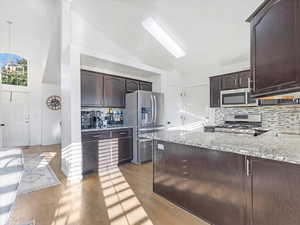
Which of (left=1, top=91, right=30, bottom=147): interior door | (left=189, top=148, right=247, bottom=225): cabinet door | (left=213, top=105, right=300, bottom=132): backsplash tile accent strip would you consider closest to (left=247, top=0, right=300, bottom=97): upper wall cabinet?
(left=189, top=148, right=247, bottom=225): cabinet door

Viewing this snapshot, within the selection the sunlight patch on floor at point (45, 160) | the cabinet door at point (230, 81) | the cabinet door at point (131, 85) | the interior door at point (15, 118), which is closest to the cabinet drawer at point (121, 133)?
the cabinet door at point (131, 85)

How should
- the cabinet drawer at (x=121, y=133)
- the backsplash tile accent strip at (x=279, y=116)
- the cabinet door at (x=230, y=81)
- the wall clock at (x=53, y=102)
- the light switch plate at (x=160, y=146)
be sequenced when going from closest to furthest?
1. the light switch plate at (x=160, y=146)
2. the backsplash tile accent strip at (x=279, y=116)
3. the cabinet drawer at (x=121, y=133)
4. the cabinet door at (x=230, y=81)
5. the wall clock at (x=53, y=102)

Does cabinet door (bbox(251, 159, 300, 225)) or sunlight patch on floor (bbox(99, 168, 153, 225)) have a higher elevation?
cabinet door (bbox(251, 159, 300, 225))

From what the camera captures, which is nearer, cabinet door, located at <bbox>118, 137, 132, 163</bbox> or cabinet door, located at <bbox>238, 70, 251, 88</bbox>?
cabinet door, located at <bbox>118, 137, 132, 163</bbox>

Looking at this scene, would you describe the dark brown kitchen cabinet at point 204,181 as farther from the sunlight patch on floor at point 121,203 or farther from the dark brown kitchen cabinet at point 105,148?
the dark brown kitchen cabinet at point 105,148

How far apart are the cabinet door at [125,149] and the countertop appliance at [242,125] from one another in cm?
210

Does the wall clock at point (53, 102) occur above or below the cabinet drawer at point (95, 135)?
above

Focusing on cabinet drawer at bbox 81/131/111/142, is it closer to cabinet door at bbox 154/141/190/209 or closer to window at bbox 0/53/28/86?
cabinet door at bbox 154/141/190/209

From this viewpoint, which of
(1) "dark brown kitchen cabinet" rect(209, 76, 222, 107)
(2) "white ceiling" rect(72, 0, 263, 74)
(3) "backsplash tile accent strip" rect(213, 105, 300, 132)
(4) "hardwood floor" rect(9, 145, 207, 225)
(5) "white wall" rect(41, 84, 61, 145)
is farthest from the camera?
(5) "white wall" rect(41, 84, 61, 145)

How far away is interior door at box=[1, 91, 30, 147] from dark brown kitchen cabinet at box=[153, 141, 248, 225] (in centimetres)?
628

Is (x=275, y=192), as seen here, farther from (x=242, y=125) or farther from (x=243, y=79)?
(x=243, y=79)

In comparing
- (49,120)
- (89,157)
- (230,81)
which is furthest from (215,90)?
(49,120)

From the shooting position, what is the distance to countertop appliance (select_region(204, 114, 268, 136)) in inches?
138

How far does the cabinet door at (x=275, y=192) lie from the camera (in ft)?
3.60
